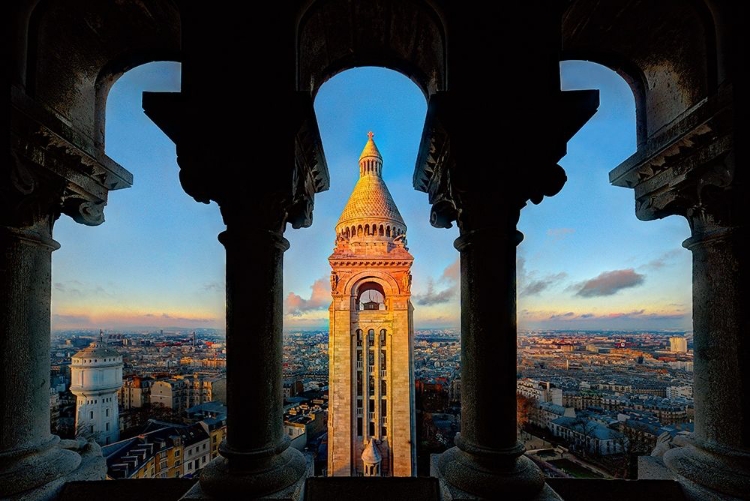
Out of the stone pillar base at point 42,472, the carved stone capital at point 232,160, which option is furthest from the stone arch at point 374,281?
the carved stone capital at point 232,160

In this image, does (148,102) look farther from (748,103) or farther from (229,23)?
(748,103)

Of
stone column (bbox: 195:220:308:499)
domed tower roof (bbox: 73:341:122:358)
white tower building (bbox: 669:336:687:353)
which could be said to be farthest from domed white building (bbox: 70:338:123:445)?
white tower building (bbox: 669:336:687:353)

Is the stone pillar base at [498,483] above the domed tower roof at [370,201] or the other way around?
the other way around

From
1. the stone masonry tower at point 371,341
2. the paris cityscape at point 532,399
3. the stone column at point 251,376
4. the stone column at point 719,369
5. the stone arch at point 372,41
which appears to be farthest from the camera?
the stone masonry tower at point 371,341

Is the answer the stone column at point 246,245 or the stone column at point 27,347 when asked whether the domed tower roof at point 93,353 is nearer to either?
the stone column at point 27,347

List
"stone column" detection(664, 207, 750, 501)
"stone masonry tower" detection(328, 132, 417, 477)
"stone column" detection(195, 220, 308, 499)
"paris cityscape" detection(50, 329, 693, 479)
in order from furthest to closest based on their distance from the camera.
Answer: "stone masonry tower" detection(328, 132, 417, 477)
"paris cityscape" detection(50, 329, 693, 479)
"stone column" detection(664, 207, 750, 501)
"stone column" detection(195, 220, 308, 499)

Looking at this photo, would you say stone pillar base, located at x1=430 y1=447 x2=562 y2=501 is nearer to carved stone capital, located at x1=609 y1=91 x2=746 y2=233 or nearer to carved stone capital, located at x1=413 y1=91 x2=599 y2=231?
carved stone capital, located at x1=413 y1=91 x2=599 y2=231
